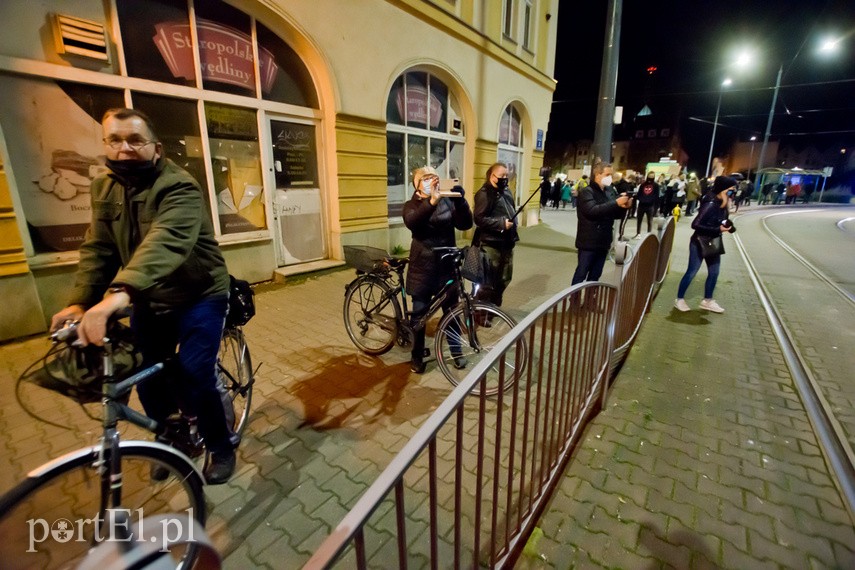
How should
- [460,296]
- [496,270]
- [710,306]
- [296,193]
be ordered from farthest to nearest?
[296,193] → [710,306] → [496,270] → [460,296]

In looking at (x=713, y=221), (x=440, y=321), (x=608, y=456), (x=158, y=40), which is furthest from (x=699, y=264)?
(x=158, y=40)

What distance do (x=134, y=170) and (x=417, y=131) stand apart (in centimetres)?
798

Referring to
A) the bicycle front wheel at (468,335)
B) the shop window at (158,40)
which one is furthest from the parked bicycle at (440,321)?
the shop window at (158,40)

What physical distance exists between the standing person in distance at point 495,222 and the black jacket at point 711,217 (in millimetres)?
2612

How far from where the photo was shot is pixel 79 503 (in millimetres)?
1558

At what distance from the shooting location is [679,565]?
1918 millimetres

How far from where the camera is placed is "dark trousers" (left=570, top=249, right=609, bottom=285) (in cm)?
488

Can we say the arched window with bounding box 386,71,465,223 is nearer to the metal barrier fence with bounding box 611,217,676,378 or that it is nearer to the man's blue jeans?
the metal barrier fence with bounding box 611,217,676,378

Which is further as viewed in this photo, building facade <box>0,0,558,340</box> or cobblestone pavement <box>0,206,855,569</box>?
building facade <box>0,0,558,340</box>

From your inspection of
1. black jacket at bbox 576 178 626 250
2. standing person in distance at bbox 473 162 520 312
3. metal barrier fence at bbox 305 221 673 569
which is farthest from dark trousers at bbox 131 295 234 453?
black jacket at bbox 576 178 626 250

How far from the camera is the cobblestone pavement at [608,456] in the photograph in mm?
2039

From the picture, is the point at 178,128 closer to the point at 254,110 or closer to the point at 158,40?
the point at 158,40

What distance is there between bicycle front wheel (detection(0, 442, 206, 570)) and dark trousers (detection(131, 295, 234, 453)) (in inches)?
16.1

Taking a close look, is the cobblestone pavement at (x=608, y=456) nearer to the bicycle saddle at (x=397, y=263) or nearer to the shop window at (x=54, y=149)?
the bicycle saddle at (x=397, y=263)
